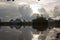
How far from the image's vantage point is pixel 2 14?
5.44 metres

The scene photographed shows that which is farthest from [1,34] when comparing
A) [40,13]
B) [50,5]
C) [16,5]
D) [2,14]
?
[50,5]

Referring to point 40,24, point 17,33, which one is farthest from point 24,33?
point 40,24

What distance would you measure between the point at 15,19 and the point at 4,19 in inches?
14.9

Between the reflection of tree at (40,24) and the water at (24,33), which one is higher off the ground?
the reflection of tree at (40,24)

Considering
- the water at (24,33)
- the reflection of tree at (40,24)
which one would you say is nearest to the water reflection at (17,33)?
the water at (24,33)

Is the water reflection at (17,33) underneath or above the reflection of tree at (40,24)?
underneath

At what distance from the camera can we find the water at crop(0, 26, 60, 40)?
526cm

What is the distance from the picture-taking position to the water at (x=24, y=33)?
5.26 m

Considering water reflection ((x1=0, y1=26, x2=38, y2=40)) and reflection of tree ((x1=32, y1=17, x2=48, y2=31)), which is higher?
reflection of tree ((x1=32, y1=17, x2=48, y2=31))

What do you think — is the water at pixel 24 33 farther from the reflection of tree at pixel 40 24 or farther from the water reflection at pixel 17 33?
the reflection of tree at pixel 40 24

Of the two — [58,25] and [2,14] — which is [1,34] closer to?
[2,14]

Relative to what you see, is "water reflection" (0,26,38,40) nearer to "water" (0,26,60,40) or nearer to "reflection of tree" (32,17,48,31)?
"water" (0,26,60,40)

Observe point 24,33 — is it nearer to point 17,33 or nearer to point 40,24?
point 17,33

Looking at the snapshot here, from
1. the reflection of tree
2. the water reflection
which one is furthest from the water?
the reflection of tree
